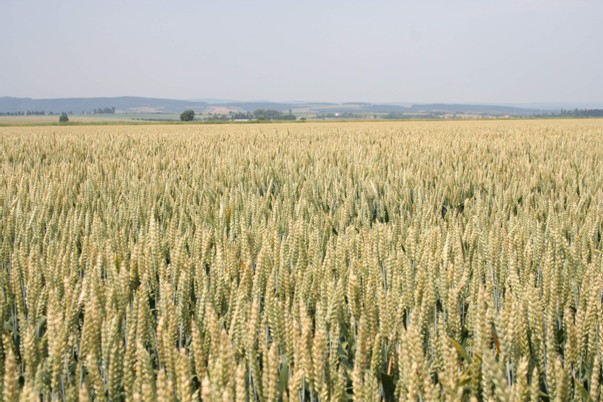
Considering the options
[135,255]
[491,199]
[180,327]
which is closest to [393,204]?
[491,199]

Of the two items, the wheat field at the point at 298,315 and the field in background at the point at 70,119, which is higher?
the field in background at the point at 70,119

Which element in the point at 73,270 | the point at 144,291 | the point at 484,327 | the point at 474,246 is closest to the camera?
the point at 484,327

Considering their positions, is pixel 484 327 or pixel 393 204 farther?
pixel 393 204

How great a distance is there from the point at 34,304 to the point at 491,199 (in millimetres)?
2508

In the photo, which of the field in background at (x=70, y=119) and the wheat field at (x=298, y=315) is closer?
the wheat field at (x=298, y=315)

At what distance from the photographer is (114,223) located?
2395mm

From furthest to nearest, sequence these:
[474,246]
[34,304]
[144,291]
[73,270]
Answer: [474,246]
[73,270]
[34,304]
[144,291]

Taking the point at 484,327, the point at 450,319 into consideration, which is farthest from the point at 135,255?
the point at 484,327

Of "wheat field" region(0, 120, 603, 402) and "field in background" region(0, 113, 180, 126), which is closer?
"wheat field" region(0, 120, 603, 402)

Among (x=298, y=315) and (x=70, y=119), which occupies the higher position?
(x=70, y=119)

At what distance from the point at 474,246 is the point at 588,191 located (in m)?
1.40

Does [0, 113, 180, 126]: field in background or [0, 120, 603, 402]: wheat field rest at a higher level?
[0, 113, 180, 126]: field in background

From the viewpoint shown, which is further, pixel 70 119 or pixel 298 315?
pixel 70 119

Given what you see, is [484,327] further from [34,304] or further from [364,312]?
[34,304]
